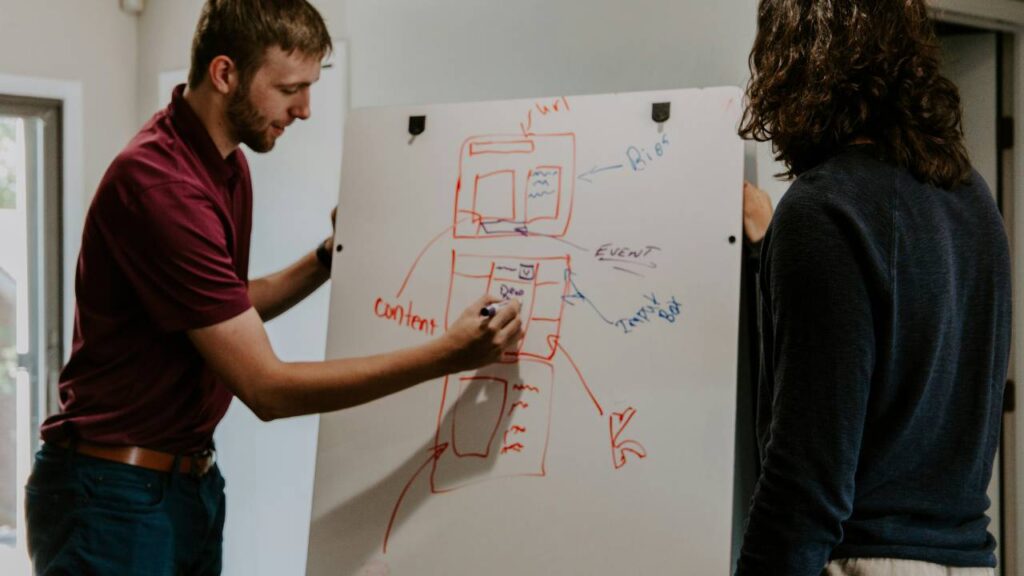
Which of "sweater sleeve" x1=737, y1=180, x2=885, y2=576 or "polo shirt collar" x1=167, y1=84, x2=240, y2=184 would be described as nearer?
"sweater sleeve" x1=737, y1=180, x2=885, y2=576

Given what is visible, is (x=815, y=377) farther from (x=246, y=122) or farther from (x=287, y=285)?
(x=287, y=285)

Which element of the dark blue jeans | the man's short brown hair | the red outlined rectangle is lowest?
the dark blue jeans

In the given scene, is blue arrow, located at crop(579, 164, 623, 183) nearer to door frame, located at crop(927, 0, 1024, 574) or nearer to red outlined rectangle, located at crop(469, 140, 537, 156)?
red outlined rectangle, located at crop(469, 140, 537, 156)

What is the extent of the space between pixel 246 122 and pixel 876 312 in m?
1.02

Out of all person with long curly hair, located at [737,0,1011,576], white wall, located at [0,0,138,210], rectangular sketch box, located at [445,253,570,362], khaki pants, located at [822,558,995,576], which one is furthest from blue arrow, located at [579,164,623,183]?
white wall, located at [0,0,138,210]

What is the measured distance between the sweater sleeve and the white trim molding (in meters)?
2.57

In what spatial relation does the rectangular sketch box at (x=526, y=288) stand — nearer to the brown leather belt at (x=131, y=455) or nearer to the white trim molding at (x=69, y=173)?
the brown leather belt at (x=131, y=455)

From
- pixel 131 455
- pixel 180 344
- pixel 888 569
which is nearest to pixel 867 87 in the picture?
pixel 888 569

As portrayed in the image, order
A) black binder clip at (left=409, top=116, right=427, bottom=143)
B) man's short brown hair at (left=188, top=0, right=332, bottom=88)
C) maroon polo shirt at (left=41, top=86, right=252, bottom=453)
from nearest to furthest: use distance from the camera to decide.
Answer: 1. maroon polo shirt at (left=41, top=86, right=252, bottom=453)
2. man's short brown hair at (left=188, top=0, right=332, bottom=88)
3. black binder clip at (left=409, top=116, right=427, bottom=143)

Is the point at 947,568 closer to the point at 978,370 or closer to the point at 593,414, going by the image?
the point at 978,370

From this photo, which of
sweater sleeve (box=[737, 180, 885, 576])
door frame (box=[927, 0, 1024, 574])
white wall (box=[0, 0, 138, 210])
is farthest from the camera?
white wall (box=[0, 0, 138, 210])

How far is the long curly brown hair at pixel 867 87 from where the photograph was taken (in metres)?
1.03

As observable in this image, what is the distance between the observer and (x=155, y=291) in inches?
54.3

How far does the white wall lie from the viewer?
9.45 ft
